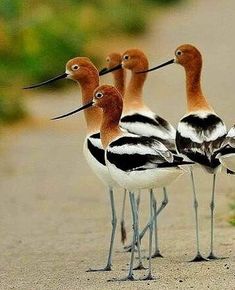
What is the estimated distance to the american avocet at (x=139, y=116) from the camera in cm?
938

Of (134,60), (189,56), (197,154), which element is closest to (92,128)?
(197,154)

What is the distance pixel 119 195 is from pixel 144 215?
1094mm

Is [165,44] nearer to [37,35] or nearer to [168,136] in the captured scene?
[37,35]

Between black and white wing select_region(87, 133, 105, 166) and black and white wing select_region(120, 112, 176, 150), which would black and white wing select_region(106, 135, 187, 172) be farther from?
black and white wing select_region(120, 112, 176, 150)

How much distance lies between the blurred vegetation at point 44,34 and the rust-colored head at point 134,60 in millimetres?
6652

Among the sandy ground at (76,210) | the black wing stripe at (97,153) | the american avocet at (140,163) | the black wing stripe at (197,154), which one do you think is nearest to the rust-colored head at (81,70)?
the black wing stripe at (97,153)

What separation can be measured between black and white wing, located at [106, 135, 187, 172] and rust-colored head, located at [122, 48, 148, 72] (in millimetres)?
2150

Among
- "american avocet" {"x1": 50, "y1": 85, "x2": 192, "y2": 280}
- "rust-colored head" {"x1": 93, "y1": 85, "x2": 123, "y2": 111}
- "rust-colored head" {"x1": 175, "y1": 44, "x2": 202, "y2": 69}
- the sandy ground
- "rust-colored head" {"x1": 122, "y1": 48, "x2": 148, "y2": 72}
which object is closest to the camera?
"american avocet" {"x1": 50, "y1": 85, "x2": 192, "y2": 280}

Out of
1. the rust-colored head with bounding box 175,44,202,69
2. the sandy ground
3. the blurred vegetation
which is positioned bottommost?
the sandy ground

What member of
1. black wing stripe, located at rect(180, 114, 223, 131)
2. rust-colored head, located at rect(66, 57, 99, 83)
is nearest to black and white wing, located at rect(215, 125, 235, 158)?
black wing stripe, located at rect(180, 114, 223, 131)

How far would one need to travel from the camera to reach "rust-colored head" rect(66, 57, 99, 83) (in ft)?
31.2

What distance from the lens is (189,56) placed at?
32.8 feet

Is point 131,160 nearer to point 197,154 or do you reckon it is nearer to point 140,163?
point 140,163

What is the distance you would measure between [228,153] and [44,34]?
12.4 metres
